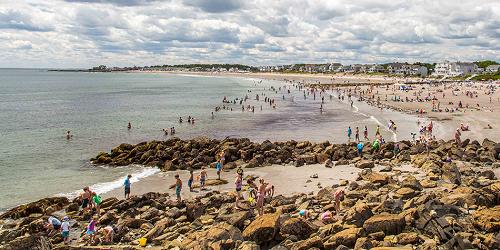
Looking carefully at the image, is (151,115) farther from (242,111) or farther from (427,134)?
(427,134)

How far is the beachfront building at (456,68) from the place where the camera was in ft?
545

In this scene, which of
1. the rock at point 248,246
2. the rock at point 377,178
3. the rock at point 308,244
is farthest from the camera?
the rock at point 377,178

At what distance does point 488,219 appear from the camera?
1180cm

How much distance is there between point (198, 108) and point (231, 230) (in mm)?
54549

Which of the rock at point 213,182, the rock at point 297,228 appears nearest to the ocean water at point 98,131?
the rock at point 213,182

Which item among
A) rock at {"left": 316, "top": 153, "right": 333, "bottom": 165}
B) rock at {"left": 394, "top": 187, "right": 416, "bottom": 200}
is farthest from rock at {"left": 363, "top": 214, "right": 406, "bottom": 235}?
rock at {"left": 316, "top": 153, "right": 333, "bottom": 165}

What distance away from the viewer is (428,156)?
883 inches

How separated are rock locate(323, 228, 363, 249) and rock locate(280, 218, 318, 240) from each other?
101 cm

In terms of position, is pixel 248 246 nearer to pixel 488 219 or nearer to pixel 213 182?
pixel 488 219

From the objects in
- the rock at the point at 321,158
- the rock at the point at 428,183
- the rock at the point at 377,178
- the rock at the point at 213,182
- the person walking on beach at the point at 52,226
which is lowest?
the rock at the point at 213,182

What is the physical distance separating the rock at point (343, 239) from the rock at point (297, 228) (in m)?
1.01

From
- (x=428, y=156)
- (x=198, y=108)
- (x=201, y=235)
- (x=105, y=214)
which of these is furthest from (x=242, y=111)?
(x=201, y=235)

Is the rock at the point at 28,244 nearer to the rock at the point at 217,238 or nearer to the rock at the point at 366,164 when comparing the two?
the rock at the point at 217,238

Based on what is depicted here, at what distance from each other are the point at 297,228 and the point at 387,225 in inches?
98.4
